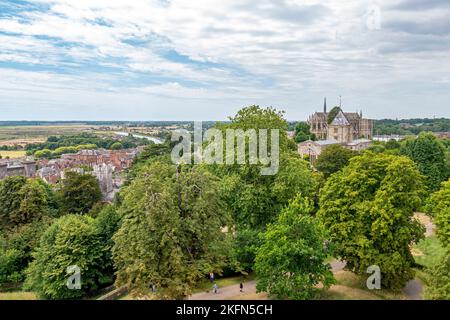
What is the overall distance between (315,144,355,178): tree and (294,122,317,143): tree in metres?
39.1

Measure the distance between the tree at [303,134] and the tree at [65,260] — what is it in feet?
228

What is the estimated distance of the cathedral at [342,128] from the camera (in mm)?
86250

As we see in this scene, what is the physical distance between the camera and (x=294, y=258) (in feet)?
57.3

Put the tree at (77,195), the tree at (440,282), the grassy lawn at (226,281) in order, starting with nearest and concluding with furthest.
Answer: the tree at (440,282) → the grassy lawn at (226,281) → the tree at (77,195)

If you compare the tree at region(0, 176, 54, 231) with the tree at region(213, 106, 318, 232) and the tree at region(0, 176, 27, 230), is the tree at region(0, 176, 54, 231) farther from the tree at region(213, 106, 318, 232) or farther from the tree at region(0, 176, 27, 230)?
the tree at region(213, 106, 318, 232)

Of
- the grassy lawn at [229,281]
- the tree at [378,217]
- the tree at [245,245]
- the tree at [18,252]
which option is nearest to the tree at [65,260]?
the tree at [18,252]

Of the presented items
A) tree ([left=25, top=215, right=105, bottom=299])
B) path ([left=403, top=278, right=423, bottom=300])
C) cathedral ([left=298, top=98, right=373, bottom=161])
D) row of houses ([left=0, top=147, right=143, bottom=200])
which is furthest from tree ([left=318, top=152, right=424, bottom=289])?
cathedral ([left=298, top=98, right=373, bottom=161])

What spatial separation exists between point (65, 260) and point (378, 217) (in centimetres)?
1804

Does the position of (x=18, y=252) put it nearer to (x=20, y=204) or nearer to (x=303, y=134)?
(x=20, y=204)

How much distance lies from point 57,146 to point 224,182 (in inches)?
5964

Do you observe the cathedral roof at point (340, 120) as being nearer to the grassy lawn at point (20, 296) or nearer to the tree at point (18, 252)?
the tree at point (18, 252)

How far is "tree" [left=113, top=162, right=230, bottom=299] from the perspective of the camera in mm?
15250

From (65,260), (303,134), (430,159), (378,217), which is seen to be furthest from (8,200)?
(303,134)
